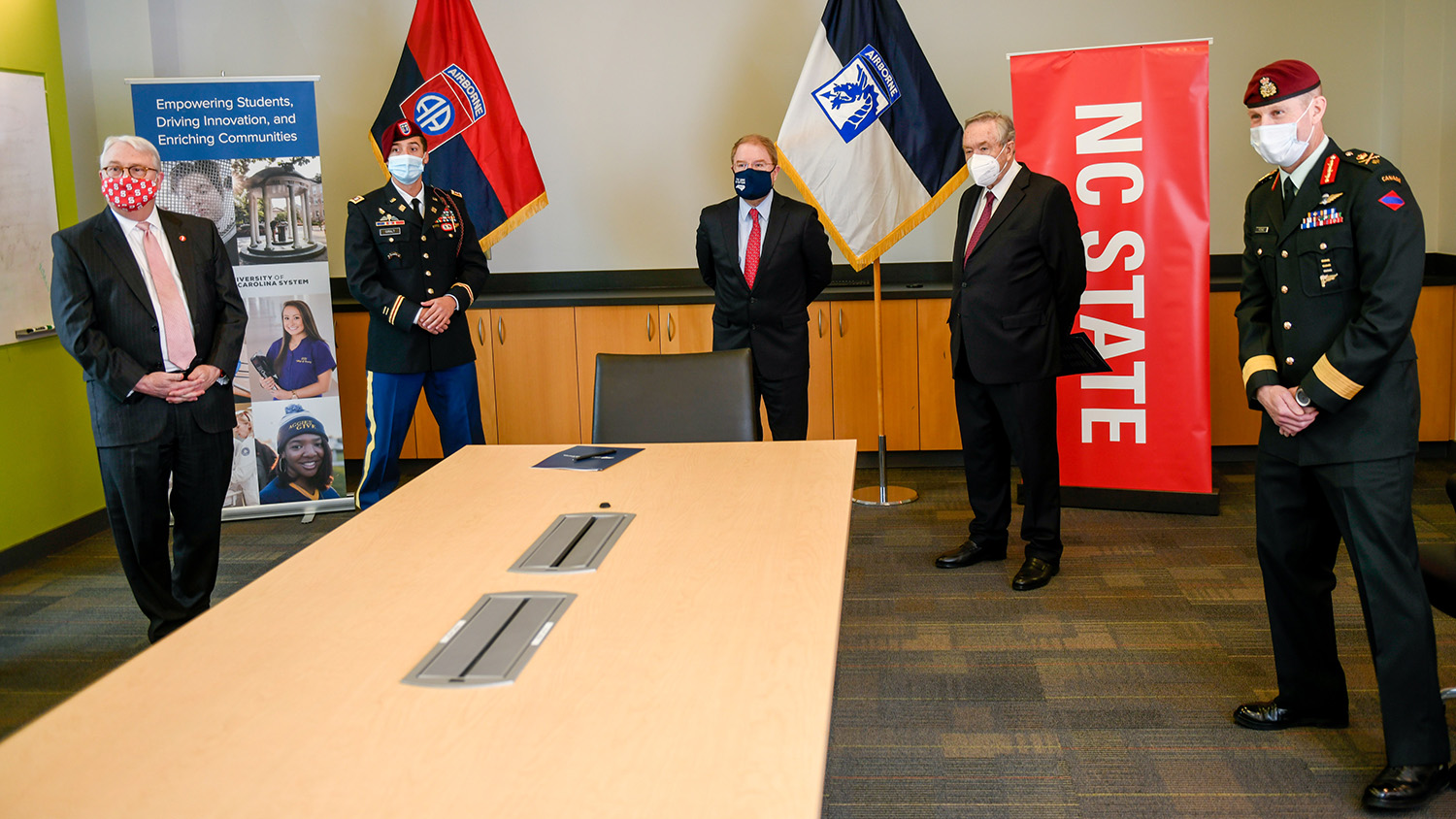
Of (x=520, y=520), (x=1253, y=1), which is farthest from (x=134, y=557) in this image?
(x=1253, y=1)

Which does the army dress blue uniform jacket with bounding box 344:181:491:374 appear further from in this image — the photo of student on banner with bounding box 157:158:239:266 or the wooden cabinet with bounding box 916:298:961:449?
the wooden cabinet with bounding box 916:298:961:449

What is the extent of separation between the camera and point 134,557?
149 inches

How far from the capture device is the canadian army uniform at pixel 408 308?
448 centimetres

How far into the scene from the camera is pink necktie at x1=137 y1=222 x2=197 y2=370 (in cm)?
366

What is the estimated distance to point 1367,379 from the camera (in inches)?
97.2

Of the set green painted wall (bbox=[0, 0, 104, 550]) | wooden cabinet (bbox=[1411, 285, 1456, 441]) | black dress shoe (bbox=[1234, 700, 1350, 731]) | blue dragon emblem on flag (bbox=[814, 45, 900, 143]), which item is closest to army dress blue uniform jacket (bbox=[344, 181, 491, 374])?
green painted wall (bbox=[0, 0, 104, 550])

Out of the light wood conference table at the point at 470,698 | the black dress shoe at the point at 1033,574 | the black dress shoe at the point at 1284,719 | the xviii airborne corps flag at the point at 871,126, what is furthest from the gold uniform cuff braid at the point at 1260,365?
the xviii airborne corps flag at the point at 871,126

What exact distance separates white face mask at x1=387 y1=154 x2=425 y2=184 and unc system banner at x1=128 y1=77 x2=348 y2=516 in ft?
2.88

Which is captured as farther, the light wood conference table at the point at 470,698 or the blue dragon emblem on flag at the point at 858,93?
the blue dragon emblem on flag at the point at 858,93

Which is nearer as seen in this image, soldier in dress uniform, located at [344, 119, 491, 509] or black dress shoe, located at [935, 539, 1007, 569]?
black dress shoe, located at [935, 539, 1007, 569]

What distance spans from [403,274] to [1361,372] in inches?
136

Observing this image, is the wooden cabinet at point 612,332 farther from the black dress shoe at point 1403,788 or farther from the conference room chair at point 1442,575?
the black dress shoe at point 1403,788

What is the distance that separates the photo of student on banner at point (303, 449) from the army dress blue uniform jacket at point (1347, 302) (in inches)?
164

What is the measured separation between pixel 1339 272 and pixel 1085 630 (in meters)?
1.55
